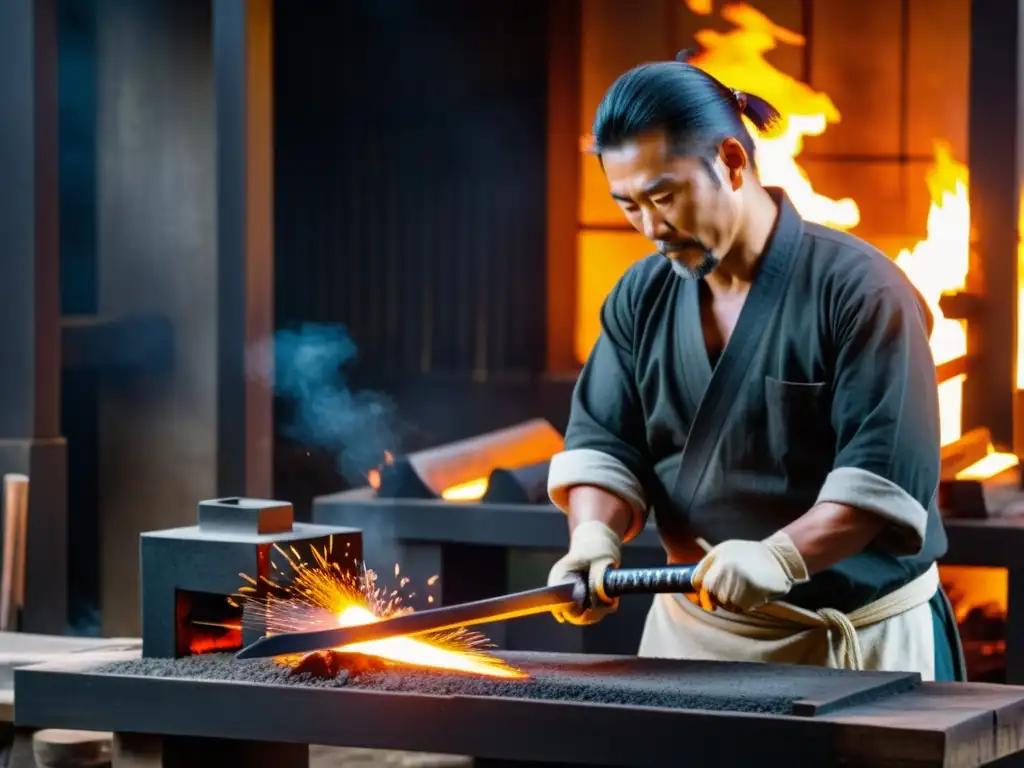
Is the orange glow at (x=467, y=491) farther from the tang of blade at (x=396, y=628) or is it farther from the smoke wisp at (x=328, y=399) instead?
the tang of blade at (x=396, y=628)

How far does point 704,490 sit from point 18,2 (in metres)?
4.23

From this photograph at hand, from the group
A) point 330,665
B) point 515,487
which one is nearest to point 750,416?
point 330,665

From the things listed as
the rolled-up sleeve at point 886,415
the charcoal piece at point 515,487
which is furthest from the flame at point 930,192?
the rolled-up sleeve at point 886,415

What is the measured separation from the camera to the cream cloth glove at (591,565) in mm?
3523

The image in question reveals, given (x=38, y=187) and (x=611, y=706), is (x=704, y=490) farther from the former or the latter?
(x=38, y=187)

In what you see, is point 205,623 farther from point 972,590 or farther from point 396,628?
point 972,590

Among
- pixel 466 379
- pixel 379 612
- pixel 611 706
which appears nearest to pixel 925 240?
pixel 466 379

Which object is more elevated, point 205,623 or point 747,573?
point 747,573

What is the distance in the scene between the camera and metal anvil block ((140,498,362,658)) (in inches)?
141

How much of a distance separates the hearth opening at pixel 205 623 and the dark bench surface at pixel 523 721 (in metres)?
0.15

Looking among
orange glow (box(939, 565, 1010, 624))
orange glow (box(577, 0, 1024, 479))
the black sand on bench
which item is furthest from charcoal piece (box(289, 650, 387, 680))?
orange glow (box(577, 0, 1024, 479))

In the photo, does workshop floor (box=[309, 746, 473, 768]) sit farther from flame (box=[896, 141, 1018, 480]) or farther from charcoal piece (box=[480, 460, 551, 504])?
flame (box=[896, 141, 1018, 480])

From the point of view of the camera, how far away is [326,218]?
7906mm

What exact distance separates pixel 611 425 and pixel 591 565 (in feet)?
1.36
